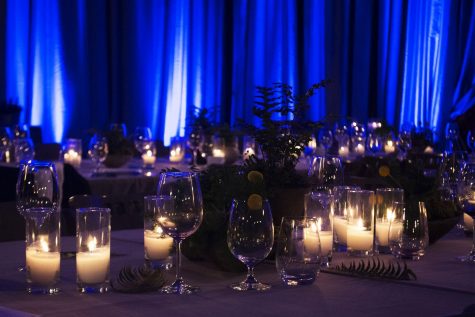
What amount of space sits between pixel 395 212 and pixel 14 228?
1.35 meters

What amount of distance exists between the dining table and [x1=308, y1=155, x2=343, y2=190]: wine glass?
43 centimetres

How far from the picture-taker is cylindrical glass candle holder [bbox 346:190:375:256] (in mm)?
2498

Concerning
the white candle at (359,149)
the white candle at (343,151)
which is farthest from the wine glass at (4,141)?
the white candle at (359,149)

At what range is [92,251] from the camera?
199 cm

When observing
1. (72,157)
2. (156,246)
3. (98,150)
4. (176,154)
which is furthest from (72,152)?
(156,246)

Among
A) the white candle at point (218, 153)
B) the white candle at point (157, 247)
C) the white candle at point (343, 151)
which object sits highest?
the white candle at point (343, 151)

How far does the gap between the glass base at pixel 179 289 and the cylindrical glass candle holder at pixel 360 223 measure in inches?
24.2

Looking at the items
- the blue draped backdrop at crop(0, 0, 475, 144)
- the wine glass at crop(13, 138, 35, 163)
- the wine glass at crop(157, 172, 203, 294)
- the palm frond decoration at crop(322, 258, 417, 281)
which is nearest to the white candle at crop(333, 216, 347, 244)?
the palm frond decoration at crop(322, 258, 417, 281)

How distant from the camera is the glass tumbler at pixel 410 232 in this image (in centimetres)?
239

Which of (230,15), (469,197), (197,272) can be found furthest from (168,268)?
(230,15)

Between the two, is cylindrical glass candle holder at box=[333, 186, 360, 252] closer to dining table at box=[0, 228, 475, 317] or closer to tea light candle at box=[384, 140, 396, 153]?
dining table at box=[0, 228, 475, 317]

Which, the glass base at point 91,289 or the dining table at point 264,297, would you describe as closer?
the dining table at point 264,297

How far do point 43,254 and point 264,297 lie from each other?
47 cm

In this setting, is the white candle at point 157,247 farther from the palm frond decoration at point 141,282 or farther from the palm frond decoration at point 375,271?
the palm frond decoration at point 375,271
